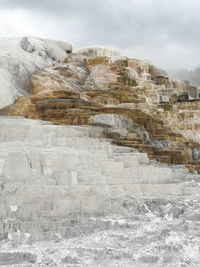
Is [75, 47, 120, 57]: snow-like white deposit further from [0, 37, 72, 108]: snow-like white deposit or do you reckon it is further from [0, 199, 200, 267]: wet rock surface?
[0, 199, 200, 267]: wet rock surface

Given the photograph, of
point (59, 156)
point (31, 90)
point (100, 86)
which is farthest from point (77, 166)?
point (100, 86)

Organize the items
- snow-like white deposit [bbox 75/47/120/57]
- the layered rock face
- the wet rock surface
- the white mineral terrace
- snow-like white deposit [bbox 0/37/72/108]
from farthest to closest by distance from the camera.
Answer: snow-like white deposit [bbox 75/47/120/57] → snow-like white deposit [bbox 0/37/72/108] → the layered rock face → the white mineral terrace → the wet rock surface

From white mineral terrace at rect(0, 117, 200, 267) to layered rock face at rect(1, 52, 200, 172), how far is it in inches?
149

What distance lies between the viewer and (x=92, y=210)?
7.67 m

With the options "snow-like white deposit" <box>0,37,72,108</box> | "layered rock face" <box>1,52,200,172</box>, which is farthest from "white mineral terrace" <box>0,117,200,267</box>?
"snow-like white deposit" <box>0,37,72,108</box>

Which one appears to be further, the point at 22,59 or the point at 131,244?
the point at 22,59

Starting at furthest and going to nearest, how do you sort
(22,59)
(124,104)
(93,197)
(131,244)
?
1. (22,59)
2. (124,104)
3. (93,197)
4. (131,244)

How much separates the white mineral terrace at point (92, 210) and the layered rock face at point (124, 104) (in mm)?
3778

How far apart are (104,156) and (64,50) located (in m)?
22.9

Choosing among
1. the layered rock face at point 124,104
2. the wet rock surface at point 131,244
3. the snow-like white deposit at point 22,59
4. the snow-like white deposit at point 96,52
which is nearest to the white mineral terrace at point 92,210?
the wet rock surface at point 131,244

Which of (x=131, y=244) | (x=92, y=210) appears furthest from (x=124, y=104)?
(x=131, y=244)

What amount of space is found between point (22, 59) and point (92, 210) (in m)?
18.8

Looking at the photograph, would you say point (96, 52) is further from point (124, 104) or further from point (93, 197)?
point (93, 197)

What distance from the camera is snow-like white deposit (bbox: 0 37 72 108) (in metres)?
20.0
